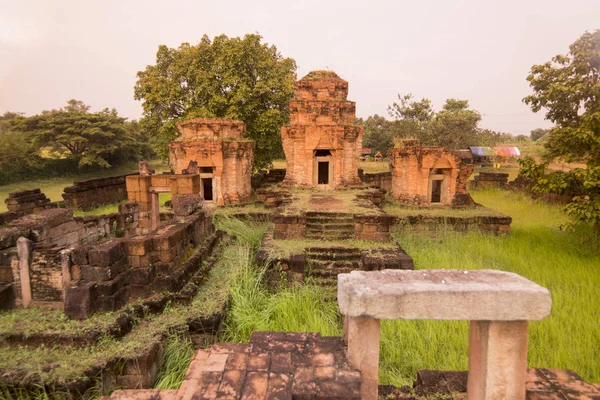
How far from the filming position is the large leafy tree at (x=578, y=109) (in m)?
7.41

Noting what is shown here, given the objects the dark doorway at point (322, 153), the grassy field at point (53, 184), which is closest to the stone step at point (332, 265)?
the dark doorway at point (322, 153)

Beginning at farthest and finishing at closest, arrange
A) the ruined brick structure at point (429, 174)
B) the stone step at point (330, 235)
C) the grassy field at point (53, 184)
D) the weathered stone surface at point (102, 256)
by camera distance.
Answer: the grassy field at point (53, 184) → the ruined brick structure at point (429, 174) → the stone step at point (330, 235) → the weathered stone surface at point (102, 256)

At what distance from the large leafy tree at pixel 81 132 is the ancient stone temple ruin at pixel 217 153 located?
17.2 m

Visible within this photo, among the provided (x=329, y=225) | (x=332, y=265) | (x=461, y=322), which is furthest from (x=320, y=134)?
(x=461, y=322)

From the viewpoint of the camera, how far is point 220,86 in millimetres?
17094

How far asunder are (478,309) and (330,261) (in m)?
5.61

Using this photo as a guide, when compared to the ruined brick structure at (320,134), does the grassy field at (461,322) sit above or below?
below

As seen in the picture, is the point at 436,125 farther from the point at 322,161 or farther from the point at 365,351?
the point at 365,351

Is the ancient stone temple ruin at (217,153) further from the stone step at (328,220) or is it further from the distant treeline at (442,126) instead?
the distant treeline at (442,126)

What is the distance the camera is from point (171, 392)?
2.86 m

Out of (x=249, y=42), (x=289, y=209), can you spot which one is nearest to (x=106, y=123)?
(x=249, y=42)

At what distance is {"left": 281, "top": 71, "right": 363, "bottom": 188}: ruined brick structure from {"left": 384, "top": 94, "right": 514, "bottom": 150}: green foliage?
19864 millimetres

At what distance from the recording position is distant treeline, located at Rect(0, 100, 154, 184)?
24.8m

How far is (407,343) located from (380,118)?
4359cm
